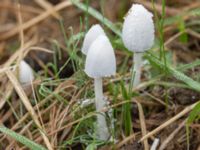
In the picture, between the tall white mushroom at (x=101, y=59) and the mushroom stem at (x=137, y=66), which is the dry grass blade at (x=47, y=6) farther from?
the tall white mushroom at (x=101, y=59)

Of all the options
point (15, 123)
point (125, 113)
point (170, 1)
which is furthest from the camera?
point (170, 1)

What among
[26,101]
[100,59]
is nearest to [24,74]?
[26,101]

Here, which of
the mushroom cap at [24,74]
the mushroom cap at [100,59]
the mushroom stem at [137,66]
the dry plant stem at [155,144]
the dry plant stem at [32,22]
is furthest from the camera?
the dry plant stem at [32,22]

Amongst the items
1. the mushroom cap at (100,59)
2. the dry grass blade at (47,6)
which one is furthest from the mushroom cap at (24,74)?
the dry grass blade at (47,6)

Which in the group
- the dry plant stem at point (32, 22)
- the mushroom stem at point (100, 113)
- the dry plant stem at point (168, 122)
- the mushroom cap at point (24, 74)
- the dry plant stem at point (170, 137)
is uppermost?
the dry plant stem at point (32, 22)

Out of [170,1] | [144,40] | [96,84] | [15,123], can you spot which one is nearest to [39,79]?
[15,123]

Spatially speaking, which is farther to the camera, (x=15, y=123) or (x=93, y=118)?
(x=15, y=123)

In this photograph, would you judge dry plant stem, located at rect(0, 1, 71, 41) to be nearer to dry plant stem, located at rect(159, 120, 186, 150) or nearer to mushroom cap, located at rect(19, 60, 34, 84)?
mushroom cap, located at rect(19, 60, 34, 84)

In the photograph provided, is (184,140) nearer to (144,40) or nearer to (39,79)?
(144,40)
